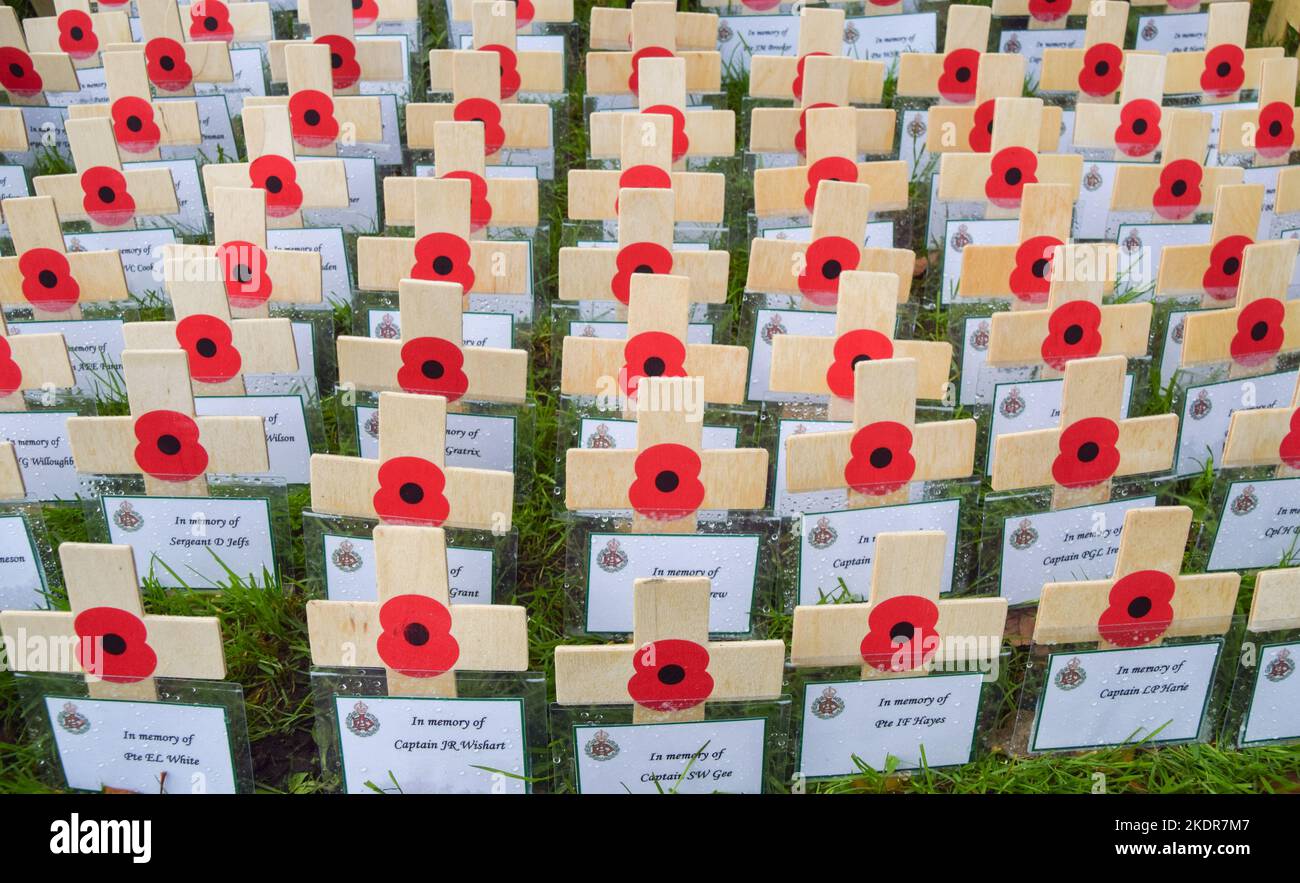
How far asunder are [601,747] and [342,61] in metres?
2.15

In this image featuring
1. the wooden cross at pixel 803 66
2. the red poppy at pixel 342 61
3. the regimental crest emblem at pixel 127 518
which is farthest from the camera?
the red poppy at pixel 342 61

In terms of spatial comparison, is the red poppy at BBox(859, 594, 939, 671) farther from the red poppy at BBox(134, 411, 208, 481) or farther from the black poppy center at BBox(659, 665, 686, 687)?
the red poppy at BBox(134, 411, 208, 481)

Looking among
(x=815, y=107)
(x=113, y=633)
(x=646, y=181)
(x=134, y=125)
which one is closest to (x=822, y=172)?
(x=815, y=107)

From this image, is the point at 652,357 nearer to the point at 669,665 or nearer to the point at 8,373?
the point at 669,665

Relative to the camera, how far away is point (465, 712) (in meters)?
1.85

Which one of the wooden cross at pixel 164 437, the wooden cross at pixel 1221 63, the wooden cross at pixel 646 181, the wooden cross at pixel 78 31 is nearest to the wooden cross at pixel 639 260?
the wooden cross at pixel 646 181

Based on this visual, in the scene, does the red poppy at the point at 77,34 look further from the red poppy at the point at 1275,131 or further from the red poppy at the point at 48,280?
the red poppy at the point at 1275,131

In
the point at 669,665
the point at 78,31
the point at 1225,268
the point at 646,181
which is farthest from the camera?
the point at 78,31

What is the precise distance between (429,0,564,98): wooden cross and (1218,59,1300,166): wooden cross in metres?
1.61

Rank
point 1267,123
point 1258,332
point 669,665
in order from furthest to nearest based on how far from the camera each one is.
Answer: point 1267,123 < point 1258,332 < point 669,665

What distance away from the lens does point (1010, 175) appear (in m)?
2.88

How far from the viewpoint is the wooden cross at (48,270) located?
250cm

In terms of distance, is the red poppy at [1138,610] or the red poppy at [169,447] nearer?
the red poppy at [1138,610]

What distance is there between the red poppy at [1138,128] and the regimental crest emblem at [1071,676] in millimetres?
1598
